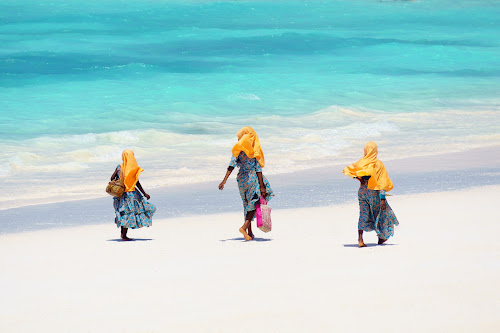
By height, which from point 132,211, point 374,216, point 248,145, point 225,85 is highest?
point 225,85

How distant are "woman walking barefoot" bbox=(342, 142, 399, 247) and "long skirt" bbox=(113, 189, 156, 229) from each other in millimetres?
2062

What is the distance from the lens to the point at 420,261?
23.3 feet

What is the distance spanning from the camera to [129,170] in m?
8.70

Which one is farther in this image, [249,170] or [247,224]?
[247,224]

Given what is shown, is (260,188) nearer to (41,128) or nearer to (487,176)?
(487,176)

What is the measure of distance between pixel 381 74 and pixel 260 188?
1027 inches

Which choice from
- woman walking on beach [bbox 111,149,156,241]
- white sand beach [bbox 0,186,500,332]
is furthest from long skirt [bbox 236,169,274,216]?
woman walking on beach [bbox 111,149,156,241]

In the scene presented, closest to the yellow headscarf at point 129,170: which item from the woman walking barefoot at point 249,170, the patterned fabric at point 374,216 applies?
the woman walking barefoot at point 249,170

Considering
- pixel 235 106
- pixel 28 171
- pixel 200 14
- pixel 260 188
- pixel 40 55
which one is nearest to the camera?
pixel 260 188

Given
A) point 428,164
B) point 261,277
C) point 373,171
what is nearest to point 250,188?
point 373,171

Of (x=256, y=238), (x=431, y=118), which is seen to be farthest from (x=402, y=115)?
(x=256, y=238)

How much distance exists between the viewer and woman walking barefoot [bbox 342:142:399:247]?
786 centimetres

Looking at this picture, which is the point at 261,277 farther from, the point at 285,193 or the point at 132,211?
the point at 285,193

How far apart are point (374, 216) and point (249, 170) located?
1.31 m
